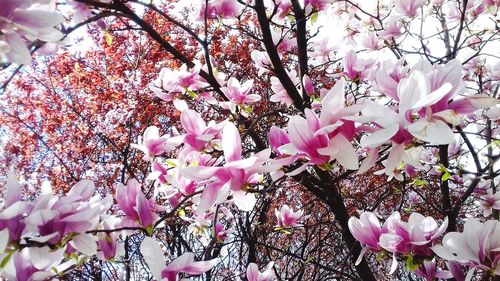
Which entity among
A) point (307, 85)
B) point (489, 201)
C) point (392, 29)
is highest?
point (392, 29)

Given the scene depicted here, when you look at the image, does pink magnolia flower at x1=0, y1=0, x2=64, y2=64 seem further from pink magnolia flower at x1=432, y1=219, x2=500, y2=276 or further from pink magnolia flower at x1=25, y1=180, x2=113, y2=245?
pink magnolia flower at x1=432, y1=219, x2=500, y2=276

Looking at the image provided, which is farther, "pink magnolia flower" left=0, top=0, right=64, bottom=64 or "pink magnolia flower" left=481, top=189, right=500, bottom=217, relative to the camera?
"pink magnolia flower" left=481, top=189, right=500, bottom=217

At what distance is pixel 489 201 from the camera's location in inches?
94.1

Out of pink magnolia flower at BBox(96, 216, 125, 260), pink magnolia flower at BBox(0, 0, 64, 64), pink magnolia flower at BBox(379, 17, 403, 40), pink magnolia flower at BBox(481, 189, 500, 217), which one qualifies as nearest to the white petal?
pink magnolia flower at BBox(96, 216, 125, 260)

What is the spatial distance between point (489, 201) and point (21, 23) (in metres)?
2.47

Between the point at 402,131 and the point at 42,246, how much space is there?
657mm

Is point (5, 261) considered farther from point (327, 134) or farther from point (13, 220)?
point (327, 134)

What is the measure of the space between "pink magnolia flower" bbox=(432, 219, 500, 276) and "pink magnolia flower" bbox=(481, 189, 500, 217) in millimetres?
1653

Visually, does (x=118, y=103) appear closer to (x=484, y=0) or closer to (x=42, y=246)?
(x=484, y=0)

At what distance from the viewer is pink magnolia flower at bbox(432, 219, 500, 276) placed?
0.88 meters

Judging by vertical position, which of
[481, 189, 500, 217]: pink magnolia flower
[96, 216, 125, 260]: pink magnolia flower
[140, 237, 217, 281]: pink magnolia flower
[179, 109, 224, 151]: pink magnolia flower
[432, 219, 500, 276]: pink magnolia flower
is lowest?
[481, 189, 500, 217]: pink magnolia flower

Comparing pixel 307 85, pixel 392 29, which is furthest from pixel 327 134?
pixel 392 29

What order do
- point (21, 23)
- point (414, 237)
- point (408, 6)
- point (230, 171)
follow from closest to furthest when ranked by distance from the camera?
point (21, 23) → point (230, 171) → point (414, 237) → point (408, 6)

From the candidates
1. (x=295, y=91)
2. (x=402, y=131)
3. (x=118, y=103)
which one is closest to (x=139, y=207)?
(x=402, y=131)
